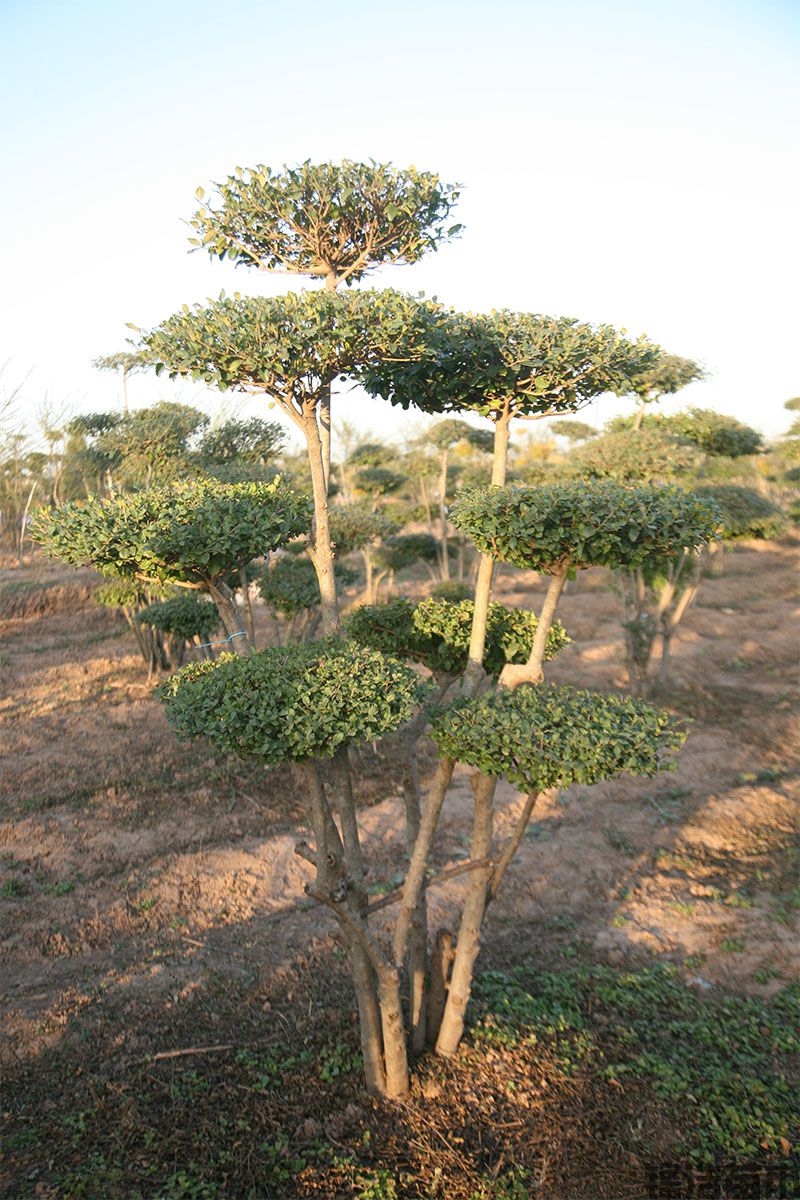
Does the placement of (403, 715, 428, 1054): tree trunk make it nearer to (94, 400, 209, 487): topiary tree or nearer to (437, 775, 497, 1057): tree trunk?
(437, 775, 497, 1057): tree trunk

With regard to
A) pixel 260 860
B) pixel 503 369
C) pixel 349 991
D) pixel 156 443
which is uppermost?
pixel 503 369

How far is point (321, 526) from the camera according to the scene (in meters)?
5.03

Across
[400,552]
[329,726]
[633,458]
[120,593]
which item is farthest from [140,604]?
[329,726]

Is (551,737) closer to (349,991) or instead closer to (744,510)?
→ (349,991)

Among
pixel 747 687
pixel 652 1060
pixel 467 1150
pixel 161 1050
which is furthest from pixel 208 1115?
pixel 747 687

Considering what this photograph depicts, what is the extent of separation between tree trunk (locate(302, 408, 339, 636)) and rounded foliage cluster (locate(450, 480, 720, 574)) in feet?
3.14

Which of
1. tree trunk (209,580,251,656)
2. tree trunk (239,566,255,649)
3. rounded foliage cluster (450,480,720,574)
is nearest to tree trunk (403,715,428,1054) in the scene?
tree trunk (209,580,251,656)

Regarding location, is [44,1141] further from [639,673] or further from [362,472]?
[362,472]

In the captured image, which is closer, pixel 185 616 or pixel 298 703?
pixel 298 703

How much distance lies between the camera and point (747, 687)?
1502 cm

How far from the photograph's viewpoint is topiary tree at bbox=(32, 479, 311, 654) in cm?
452

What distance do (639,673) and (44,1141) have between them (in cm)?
1150

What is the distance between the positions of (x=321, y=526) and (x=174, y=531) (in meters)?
0.93

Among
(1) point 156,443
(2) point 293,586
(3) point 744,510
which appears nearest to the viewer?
(2) point 293,586
